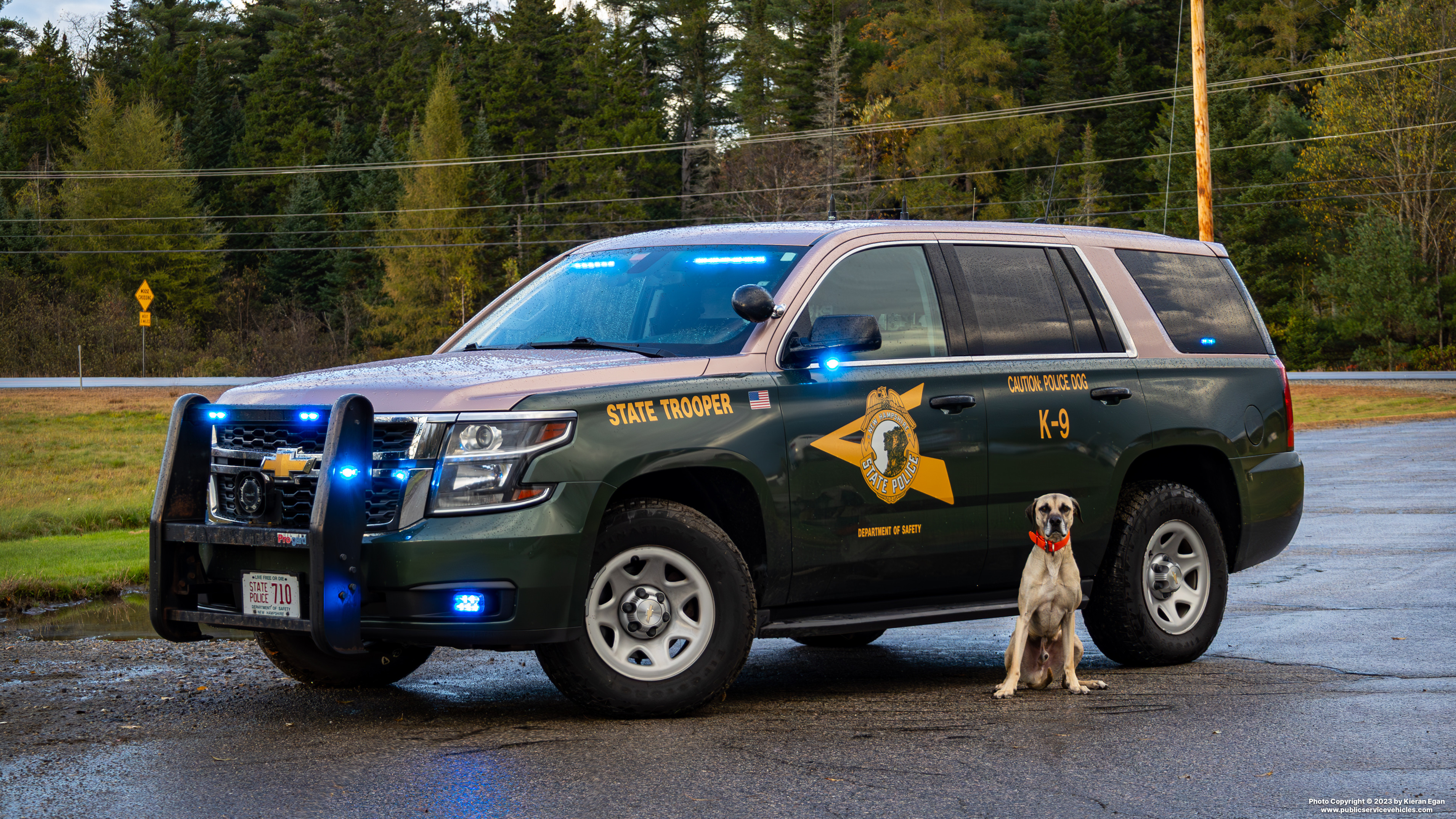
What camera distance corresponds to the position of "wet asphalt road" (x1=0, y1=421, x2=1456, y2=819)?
500 centimetres

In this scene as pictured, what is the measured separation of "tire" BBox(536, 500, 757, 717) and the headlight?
1.48 feet

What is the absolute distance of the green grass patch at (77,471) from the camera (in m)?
16.4

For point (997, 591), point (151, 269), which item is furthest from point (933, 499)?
point (151, 269)

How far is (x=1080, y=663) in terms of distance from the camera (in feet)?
27.0

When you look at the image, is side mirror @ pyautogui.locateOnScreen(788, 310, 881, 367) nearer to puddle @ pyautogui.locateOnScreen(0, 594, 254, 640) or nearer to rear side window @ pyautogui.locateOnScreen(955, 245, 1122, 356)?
rear side window @ pyautogui.locateOnScreen(955, 245, 1122, 356)

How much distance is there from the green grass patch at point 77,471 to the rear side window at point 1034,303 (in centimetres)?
893

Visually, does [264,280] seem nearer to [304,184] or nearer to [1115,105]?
[304,184]

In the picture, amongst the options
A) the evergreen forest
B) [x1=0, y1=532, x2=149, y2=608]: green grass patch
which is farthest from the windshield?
the evergreen forest

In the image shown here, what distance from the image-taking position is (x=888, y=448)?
22.4 ft

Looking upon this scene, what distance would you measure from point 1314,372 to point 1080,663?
1836 inches

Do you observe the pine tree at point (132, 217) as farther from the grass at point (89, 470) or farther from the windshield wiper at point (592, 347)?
the windshield wiper at point (592, 347)

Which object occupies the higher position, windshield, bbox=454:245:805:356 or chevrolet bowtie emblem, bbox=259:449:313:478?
windshield, bbox=454:245:805:356

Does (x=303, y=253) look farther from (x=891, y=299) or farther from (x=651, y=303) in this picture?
(x=891, y=299)

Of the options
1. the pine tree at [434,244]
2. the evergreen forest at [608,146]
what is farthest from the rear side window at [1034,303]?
the pine tree at [434,244]
